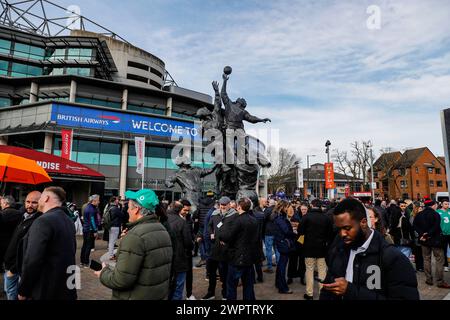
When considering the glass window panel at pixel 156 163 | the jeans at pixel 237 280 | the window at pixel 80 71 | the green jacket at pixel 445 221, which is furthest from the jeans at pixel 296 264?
the window at pixel 80 71

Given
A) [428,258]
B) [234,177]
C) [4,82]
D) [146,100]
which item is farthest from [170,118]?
[428,258]

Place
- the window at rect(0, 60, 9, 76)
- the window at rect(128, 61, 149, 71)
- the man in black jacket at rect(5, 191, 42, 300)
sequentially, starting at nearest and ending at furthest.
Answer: the man in black jacket at rect(5, 191, 42, 300) → the window at rect(0, 60, 9, 76) → the window at rect(128, 61, 149, 71)

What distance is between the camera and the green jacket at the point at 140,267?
2.54m

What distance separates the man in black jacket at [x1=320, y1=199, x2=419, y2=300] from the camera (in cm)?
196

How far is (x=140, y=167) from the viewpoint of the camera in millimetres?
23641

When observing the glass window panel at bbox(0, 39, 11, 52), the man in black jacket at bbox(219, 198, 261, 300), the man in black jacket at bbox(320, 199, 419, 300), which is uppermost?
the glass window panel at bbox(0, 39, 11, 52)

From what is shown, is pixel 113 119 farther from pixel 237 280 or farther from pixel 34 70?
pixel 237 280

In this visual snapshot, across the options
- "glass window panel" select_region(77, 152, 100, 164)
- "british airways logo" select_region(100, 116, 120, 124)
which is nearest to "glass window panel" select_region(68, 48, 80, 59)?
"british airways logo" select_region(100, 116, 120, 124)

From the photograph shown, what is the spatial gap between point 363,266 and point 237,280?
335 cm

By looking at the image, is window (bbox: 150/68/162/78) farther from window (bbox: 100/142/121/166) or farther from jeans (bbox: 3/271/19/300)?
jeans (bbox: 3/271/19/300)

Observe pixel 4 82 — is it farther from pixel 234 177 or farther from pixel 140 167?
pixel 234 177

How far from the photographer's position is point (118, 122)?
34250 millimetres

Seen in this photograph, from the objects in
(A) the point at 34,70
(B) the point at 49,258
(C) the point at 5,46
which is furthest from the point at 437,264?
(C) the point at 5,46
